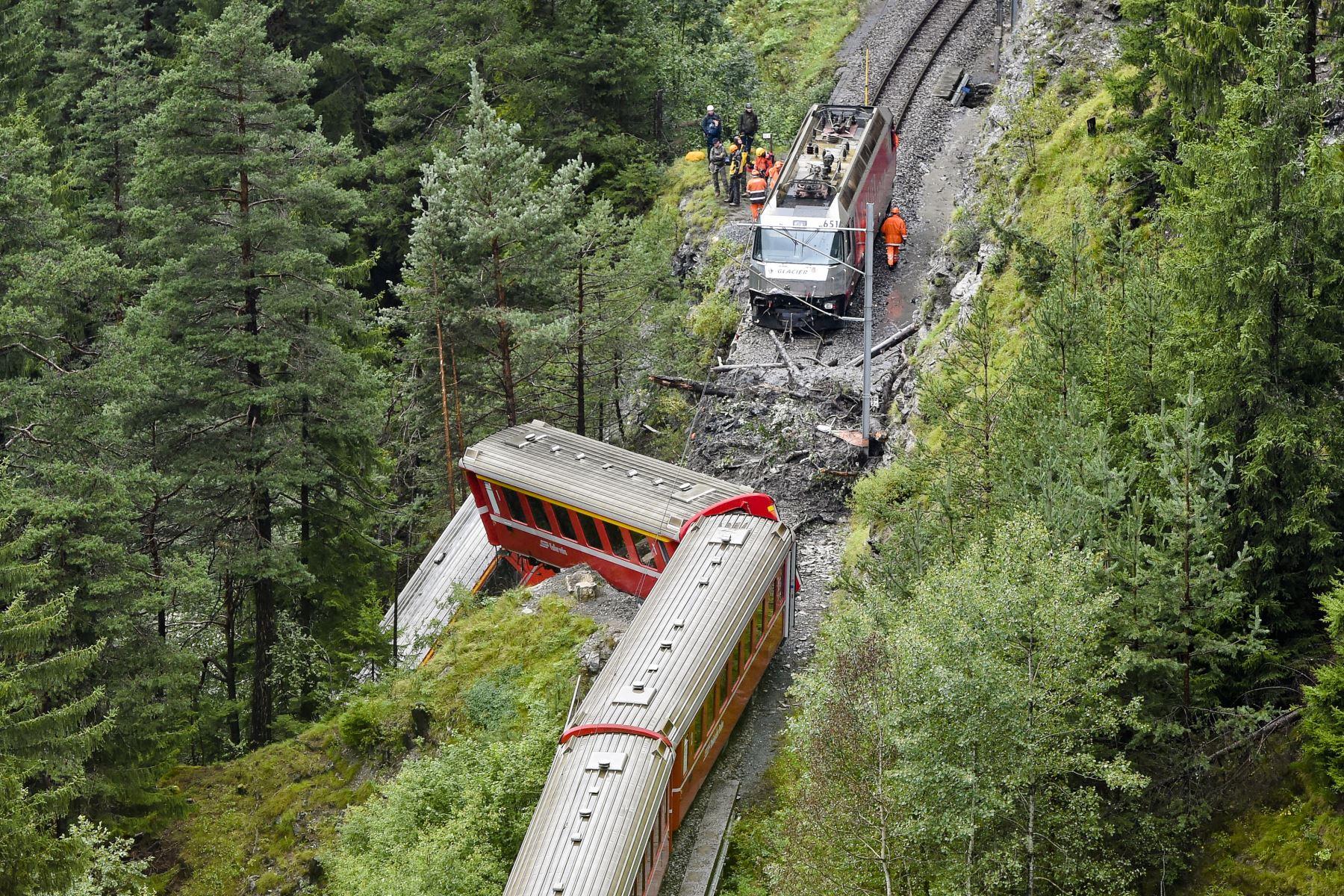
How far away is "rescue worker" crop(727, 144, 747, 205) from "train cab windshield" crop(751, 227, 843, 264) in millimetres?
8644

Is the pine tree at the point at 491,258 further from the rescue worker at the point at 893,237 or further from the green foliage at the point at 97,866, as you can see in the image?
the green foliage at the point at 97,866

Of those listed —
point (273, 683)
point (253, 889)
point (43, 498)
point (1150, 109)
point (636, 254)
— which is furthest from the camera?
point (636, 254)

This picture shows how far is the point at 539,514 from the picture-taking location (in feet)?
84.7

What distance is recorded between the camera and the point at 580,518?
980 inches

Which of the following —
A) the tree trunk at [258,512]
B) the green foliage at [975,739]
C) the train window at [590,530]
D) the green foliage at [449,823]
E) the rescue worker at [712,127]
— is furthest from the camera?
the rescue worker at [712,127]

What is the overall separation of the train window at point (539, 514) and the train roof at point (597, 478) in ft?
1.05

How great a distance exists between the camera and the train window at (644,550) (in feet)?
78.5

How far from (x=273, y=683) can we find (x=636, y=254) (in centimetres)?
1208

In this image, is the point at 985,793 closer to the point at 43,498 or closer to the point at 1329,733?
the point at 1329,733

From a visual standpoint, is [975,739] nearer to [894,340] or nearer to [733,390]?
[733,390]

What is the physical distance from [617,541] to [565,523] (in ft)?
4.49

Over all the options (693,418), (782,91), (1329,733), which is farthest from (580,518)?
(782,91)

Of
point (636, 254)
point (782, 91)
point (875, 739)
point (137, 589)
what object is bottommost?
point (137, 589)

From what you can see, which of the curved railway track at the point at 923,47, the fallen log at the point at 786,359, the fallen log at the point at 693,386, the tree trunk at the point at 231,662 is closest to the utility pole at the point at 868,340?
the fallen log at the point at 786,359
